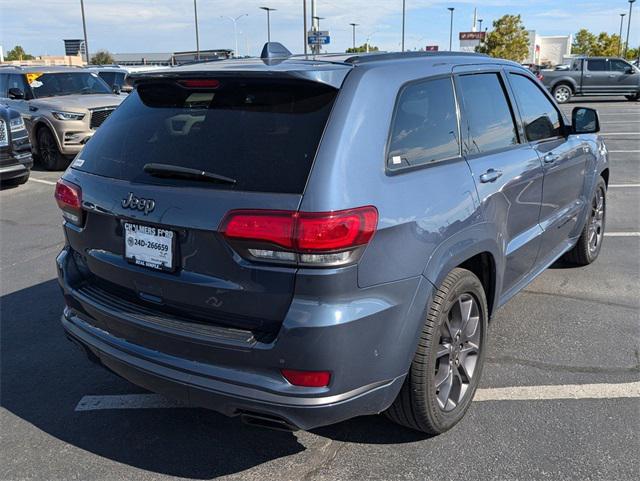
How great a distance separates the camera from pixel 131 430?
3092 mm

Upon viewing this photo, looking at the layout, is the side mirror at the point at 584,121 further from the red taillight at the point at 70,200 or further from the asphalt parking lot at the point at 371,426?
the red taillight at the point at 70,200

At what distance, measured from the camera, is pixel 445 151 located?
296 centimetres

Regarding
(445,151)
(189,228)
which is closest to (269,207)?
(189,228)

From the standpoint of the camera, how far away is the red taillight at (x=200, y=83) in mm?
2658

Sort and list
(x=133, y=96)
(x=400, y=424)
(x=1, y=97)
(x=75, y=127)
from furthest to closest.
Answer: (x=1, y=97), (x=75, y=127), (x=133, y=96), (x=400, y=424)

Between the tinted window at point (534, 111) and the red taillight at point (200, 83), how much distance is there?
2.13m

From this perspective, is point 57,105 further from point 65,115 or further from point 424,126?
point 424,126

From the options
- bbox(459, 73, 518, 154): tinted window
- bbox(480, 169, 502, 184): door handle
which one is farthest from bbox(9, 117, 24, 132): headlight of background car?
bbox(480, 169, 502, 184): door handle

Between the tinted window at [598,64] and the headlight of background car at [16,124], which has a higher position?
the tinted window at [598,64]

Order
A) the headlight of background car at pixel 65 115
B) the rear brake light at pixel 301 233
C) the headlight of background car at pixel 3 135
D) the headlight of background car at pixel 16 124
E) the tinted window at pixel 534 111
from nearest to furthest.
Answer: the rear brake light at pixel 301 233
the tinted window at pixel 534 111
the headlight of background car at pixel 3 135
the headlight of background car at pixel 16 124
the headlight of background car at pixel 65 115

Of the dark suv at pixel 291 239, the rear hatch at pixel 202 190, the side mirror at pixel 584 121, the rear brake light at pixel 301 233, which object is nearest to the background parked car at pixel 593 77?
the side mirror at pixel 584 121

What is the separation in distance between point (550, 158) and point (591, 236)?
175 centimetres

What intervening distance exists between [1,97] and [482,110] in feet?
41.2

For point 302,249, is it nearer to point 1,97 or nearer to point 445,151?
point 445,151
